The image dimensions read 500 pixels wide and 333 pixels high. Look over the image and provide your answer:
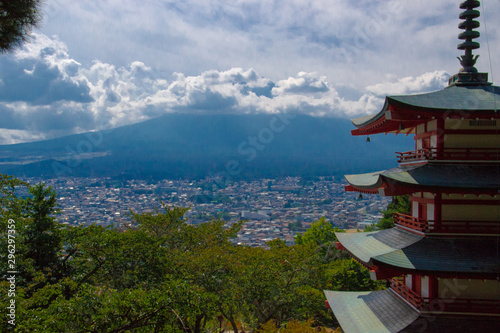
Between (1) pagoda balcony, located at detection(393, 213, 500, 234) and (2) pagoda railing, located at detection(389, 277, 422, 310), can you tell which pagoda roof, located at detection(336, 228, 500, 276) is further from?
(2) pagoda railing, located at detection(389, 277, 422, 310)

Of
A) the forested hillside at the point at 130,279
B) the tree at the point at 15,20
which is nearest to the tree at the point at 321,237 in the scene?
the forested hillside at the point at 130,279

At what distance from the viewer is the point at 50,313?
8938 millimetres

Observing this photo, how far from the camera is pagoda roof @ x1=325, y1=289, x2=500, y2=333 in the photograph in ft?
29.2

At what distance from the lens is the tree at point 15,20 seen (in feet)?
16.2

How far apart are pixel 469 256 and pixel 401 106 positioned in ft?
13.3

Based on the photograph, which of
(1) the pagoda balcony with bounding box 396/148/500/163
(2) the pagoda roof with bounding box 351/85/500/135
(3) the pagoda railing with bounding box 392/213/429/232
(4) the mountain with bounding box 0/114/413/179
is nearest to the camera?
(2) the pagoda roof with bounding box 351/85/500/135

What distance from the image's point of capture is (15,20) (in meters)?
5.01

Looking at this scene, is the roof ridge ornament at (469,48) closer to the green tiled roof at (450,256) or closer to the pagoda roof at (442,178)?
the pagoda roof at (442,178)

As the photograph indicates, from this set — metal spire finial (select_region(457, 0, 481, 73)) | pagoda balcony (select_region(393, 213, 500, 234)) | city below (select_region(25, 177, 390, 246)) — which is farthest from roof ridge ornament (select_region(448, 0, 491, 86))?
city below (select_region(25, 177, 390, 246))

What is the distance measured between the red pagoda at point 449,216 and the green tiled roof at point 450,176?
0.02m

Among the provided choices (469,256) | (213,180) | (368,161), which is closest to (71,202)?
(213,180)

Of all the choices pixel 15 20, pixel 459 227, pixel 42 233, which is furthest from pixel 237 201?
pixel 15 20

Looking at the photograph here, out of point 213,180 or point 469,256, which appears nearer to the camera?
point 469,256

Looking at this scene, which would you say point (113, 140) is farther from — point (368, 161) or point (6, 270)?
point (6, 270)
